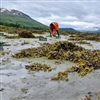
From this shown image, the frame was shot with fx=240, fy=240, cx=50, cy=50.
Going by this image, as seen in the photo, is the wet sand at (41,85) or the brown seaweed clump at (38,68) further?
the brown seaweed clump at (38,68)

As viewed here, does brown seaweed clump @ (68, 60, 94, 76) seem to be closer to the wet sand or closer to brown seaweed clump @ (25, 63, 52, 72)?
the wet sand

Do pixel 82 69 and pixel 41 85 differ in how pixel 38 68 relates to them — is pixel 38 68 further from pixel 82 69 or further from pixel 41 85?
pixel 41 85

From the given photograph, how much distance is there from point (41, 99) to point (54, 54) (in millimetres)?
5691

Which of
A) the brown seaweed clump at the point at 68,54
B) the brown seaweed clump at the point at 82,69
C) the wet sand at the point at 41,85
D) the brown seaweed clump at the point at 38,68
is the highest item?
the brown seaweed clump at the point at 68,54

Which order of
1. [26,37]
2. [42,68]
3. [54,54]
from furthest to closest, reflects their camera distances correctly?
[26,37] → [54,54] → [42,68]

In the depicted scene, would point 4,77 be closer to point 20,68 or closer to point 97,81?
point 20,68

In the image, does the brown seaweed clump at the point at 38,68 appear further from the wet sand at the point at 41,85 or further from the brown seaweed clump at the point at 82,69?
the brown seaweed clump at the point at 82,69

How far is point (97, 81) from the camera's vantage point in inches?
277

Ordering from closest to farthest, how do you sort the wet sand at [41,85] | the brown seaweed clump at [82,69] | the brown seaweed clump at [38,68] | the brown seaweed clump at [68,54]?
the wet sand at [41,85]
the brown seaweed clump at [82,69]
the brown seaweed clump at [38,68]
the brown seaweed clump at [68,54]

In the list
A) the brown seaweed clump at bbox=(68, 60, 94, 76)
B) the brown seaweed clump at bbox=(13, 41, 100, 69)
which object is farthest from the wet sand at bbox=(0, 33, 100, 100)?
the brown seaweed clump at bbox=(13, 41, 100, 69)

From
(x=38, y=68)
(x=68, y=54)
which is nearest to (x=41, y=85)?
(x=38, y=68)

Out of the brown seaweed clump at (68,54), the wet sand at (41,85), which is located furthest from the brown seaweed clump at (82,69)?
the brown seaweed clump at (68,54)

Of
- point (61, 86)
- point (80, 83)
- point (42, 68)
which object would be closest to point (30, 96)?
point (61, 86)

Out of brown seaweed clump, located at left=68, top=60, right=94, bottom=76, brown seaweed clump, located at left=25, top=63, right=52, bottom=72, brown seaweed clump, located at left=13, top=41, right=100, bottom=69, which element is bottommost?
brown seaweed clump, located at left=25, top=63, right=52, bottom=72
